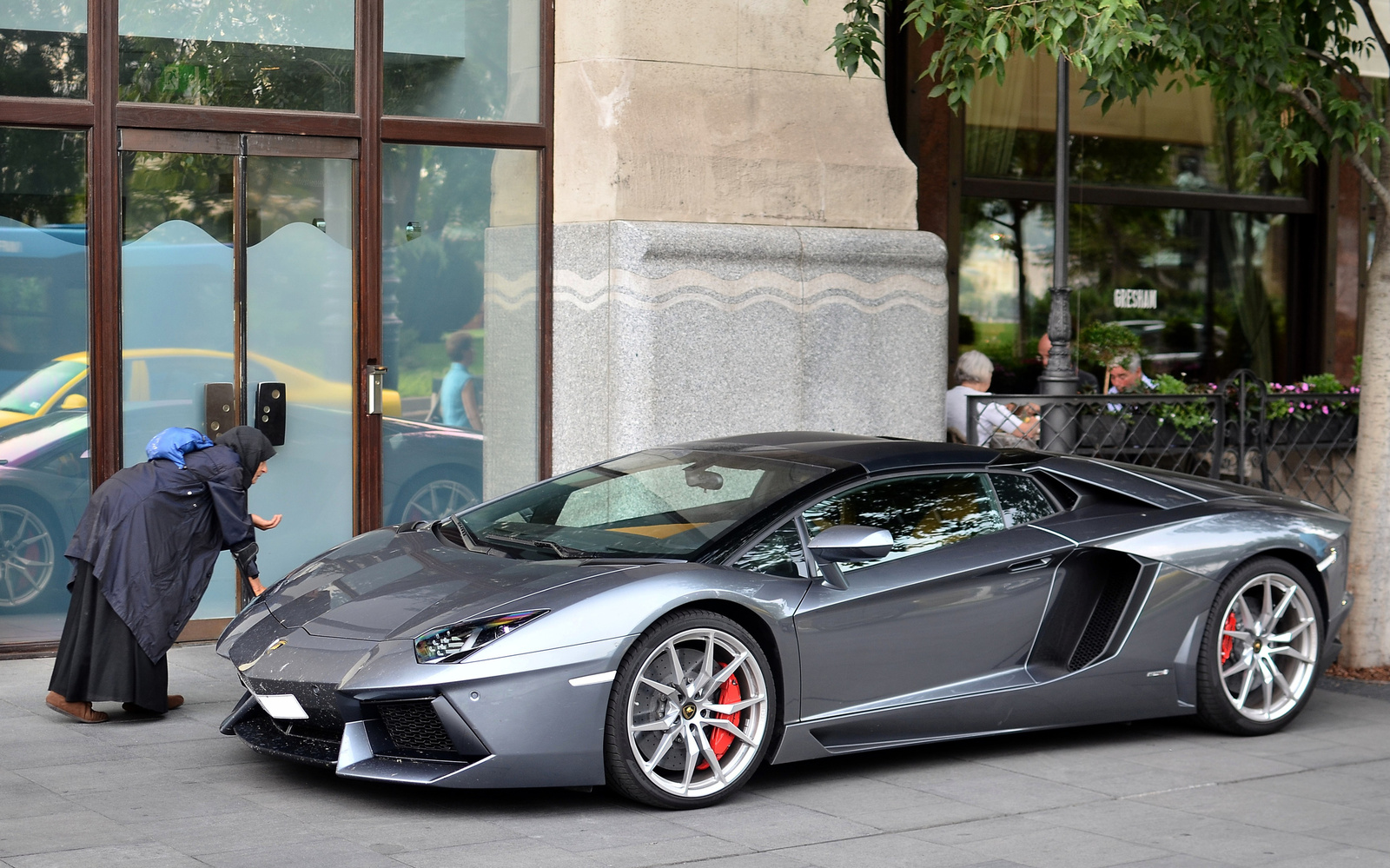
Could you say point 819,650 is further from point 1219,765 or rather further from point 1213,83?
point 1213,83

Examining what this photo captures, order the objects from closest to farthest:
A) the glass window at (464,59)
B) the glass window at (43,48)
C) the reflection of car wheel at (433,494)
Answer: the glass window at (43,48) → the glass window at (464,59) → the reflection of car wheel at (433,494)

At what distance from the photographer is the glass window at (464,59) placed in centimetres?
921

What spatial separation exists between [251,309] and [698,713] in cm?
459

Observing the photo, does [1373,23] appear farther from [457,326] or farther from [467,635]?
[467,635]

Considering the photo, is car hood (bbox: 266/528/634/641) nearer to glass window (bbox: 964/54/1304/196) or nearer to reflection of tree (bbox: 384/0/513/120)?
reflection of tree (bbox: 384/0/513/120)

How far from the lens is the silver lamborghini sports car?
511cm

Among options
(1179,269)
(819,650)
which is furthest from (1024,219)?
(819,650)

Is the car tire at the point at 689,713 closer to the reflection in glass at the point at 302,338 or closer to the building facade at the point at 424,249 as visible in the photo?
the building facade at the point at 424,249

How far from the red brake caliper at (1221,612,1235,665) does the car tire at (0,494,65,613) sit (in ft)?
19.3

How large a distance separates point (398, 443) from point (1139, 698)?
15.3 ft

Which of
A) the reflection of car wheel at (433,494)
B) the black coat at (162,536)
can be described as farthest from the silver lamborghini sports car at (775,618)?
the reflection of car wheel at (433,494)

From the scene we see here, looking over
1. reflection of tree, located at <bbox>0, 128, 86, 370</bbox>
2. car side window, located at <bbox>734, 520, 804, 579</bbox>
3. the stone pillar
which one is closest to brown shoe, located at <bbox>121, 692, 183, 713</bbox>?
reflection of tree, located at <bbox>0, 128, 86, 370</bbox>

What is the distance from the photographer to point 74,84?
8398mm

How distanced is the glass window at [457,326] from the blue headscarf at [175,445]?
250 centimetres
